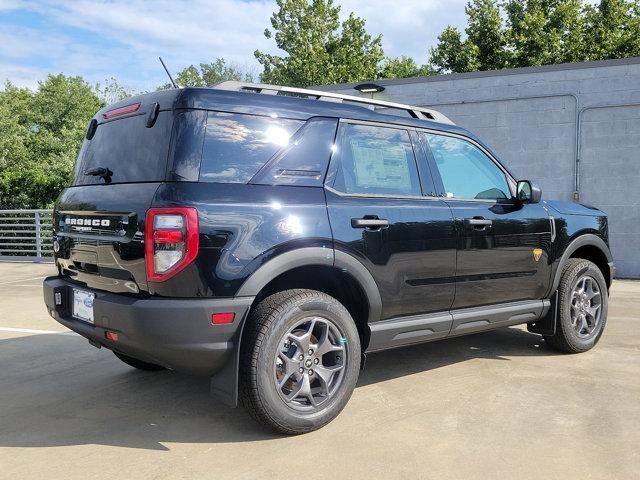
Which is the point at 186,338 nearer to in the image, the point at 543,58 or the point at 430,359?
the point at 430,359

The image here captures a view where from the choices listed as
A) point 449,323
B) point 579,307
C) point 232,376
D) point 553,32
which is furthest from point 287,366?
point 553,32

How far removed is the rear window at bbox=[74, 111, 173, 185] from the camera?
304 cm

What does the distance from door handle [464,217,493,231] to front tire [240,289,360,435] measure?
120 centimetres

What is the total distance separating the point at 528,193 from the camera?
172 inches

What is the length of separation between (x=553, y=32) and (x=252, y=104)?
84.6ft

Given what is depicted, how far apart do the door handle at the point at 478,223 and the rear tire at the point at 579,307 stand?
112cm

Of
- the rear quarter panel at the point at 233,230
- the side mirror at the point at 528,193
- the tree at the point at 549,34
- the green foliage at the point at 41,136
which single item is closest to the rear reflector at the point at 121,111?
the rear quarter panel at the point at 233,230

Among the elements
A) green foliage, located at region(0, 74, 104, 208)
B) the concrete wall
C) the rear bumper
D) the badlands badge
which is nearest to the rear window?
the rear bumper

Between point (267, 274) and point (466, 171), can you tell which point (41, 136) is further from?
point (267, 274)

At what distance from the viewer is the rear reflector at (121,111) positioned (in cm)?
335

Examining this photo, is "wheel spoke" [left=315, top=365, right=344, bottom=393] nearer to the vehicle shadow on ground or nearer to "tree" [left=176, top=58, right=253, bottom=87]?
the vehicle shadow on ground

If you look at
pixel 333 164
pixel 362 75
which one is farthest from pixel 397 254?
pixel 362 75

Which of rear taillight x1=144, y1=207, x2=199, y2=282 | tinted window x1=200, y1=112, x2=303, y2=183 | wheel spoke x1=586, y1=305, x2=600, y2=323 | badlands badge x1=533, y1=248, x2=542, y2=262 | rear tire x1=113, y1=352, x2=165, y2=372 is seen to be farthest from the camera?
wheel spoke x1=586, y1=305, x2=600, y2=323

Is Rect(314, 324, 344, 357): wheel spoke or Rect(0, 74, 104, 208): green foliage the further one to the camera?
Rect(0, 74, 104, 208): green foliage
